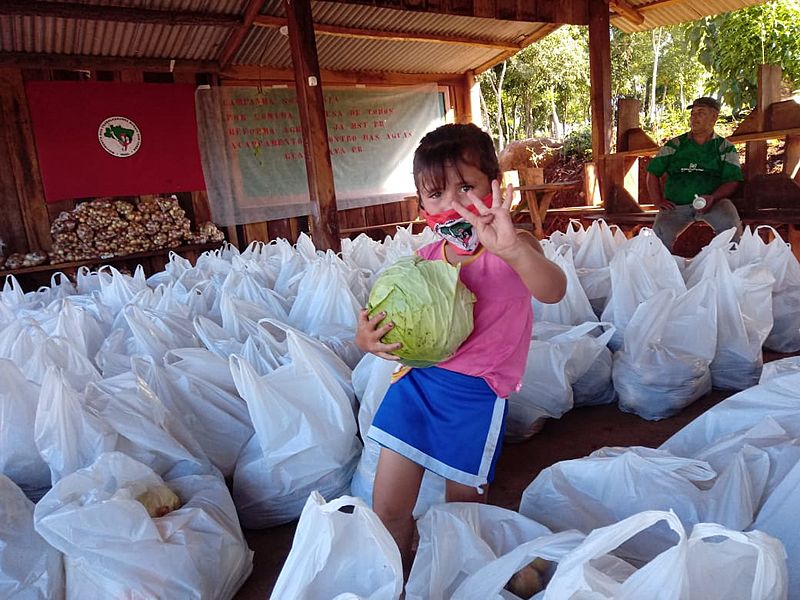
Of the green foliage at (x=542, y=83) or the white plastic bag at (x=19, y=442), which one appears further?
the green foliage at (x=542, y=83)

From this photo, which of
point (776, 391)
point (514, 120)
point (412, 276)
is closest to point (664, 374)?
point (776, 391)

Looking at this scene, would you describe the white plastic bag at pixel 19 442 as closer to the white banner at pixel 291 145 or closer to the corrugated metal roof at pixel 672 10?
the white banner at pixel 291 145

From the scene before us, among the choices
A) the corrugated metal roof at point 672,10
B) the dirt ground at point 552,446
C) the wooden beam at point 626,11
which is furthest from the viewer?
the wooden beam at point 626,11

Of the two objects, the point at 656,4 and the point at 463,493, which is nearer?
the point at 463,493

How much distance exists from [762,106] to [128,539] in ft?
17.6

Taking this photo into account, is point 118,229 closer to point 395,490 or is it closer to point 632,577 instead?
point 395,490

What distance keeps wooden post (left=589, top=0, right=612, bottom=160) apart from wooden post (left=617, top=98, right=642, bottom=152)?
4.0 inches

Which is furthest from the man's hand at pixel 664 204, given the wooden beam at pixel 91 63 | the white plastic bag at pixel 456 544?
the wooden beam at pixel 91 63

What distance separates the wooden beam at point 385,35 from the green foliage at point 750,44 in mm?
3450

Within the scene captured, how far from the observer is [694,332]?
7.27 ft

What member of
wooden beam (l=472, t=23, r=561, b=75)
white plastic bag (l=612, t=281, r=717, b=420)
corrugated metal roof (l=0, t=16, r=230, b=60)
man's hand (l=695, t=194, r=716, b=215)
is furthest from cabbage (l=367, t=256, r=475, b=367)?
wooden beam (l=472, t=23, r=561, b=75)

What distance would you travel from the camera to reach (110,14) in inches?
180

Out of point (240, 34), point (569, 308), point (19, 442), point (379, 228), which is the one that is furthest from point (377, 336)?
point (379, 228)

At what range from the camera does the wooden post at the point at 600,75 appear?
5852mm
